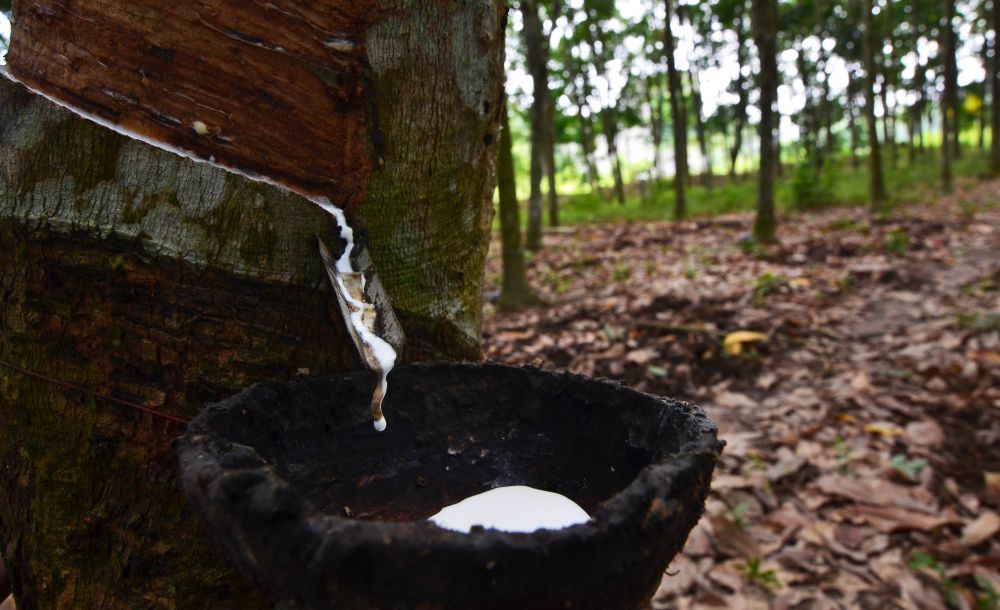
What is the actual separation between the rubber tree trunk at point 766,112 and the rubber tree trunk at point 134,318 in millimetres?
8024

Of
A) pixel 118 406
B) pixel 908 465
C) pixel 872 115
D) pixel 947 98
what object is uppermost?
pixel 947 98

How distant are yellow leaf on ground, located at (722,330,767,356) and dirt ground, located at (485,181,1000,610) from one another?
1 centimetres

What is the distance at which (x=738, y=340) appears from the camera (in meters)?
4.64

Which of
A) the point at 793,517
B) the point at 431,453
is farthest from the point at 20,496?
the point at 793,517

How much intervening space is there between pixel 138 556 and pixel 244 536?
65cm

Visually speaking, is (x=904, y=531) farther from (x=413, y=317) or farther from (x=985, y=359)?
(x=413, y=317)

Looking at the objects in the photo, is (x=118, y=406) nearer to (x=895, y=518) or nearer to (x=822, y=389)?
(x=895, y=518)

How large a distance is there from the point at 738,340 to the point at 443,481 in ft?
12.5

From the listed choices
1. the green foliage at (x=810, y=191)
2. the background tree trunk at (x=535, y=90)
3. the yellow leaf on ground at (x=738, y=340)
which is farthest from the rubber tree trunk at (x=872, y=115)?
the yellow leaf on ground at (x=738, y=340)

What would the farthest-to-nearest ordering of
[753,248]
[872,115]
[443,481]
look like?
1. [872,115]
2. [753,248]
3. [443,481]


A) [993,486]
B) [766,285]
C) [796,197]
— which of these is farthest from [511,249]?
[796,197]

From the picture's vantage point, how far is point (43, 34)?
3.85ft

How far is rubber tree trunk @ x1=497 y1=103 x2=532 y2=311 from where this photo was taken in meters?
6.24

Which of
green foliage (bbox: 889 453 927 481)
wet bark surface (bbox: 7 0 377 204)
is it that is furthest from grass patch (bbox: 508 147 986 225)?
wet bark surface (bbox: 7 0 377 204)
